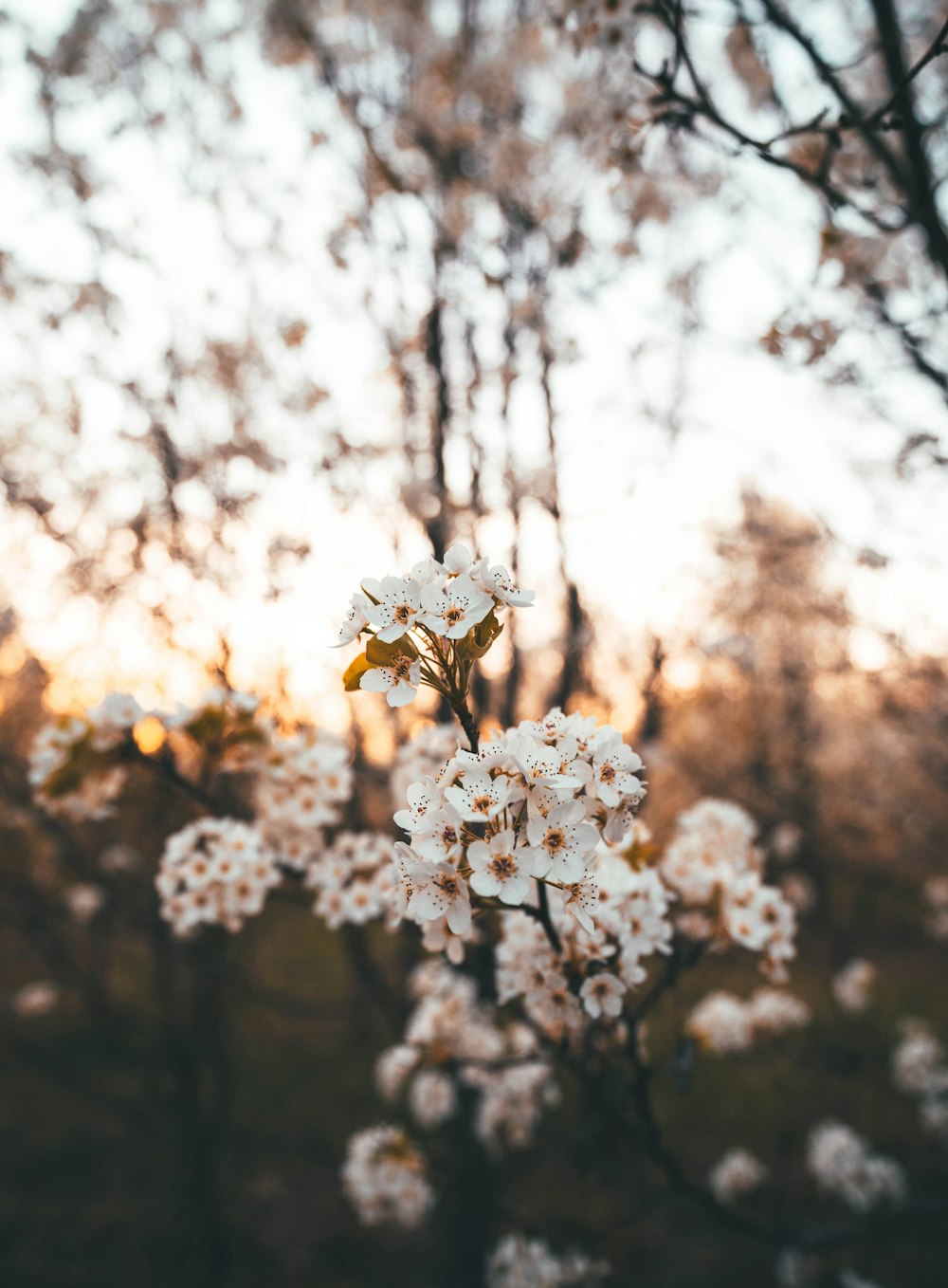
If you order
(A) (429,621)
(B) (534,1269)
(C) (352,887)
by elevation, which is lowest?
(B) (534,1269)

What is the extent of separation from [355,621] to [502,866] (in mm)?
496

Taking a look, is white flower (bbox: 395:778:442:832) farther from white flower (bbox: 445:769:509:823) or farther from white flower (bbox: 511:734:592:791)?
white flower (bbox: 511:734:592:791)

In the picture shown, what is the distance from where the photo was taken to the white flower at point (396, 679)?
139 centimetres

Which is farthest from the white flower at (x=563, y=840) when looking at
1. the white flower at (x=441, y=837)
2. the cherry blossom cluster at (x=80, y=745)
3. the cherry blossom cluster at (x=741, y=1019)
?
the cherry blossom cluster at (x=741, y=1019)

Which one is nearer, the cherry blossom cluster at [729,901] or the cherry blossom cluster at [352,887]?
the cherry blossom cluster at [729,901]

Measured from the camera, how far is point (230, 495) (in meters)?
3.64

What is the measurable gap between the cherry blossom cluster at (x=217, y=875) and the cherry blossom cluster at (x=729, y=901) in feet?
3.63

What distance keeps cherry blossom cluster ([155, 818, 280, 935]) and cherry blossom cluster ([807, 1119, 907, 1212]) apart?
4081mm

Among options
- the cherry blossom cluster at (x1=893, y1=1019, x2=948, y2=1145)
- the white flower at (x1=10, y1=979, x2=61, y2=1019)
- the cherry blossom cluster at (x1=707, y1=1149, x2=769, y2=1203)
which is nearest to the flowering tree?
the cherry blossom cluster at (x1=707, y1=1149, x2=769, y2=1203)

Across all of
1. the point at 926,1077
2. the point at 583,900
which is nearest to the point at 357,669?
the point at 583,900

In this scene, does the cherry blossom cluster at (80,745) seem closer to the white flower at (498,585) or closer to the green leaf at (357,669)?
the green leaf at (357,669)

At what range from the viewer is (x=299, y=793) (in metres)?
2.31

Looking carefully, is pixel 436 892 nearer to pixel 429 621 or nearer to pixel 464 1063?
pixel 429 621

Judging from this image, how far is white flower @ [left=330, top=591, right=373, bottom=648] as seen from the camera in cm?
139
